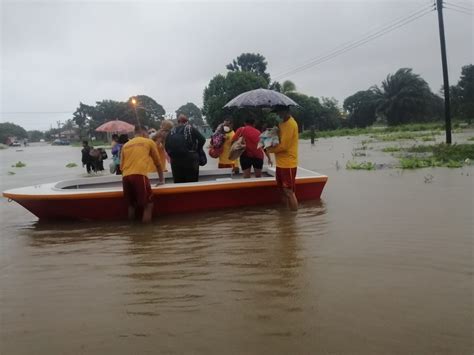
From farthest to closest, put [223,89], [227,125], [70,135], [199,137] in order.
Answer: [70,135] → [223,89] → [227,125] → [199,137]

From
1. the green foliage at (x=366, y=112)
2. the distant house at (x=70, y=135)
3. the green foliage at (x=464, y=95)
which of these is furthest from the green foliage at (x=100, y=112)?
the green foliage at (x=464, y=95)

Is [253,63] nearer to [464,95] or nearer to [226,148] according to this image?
[464,95]

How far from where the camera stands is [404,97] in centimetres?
5316

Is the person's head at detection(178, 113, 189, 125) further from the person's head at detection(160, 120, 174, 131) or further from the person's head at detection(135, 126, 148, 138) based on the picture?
the person's head at detection(135, 126, 148, 138)

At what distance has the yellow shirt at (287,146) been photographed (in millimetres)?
5938

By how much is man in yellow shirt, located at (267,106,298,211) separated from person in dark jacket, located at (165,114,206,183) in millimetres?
1241

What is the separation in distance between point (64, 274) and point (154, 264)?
2.61 feet

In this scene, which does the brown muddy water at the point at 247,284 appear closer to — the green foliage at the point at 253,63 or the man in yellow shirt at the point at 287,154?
the man in yellow shirt at the point at 287,154

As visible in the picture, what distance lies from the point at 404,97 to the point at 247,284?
55.2 metres

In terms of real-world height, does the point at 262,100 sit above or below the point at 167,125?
above

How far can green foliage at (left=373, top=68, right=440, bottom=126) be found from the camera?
53156 mm

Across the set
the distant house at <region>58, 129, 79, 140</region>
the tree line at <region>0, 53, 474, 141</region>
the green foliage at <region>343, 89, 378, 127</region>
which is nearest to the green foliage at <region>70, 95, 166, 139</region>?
the tree line at <region>0, 53, 474, 141</region>

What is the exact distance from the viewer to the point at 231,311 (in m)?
2.85

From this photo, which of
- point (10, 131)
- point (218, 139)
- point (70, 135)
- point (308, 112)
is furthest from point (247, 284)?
point (10, 131)
